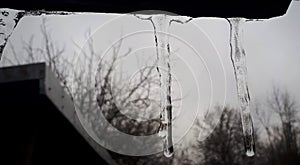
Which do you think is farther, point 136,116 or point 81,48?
point 81,48

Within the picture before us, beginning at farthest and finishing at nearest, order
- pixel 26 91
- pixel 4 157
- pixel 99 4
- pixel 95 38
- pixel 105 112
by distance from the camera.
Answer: pixel 95 38
pixel 105 112
pixel 4 157
pixel 26 91
pixel 99 4

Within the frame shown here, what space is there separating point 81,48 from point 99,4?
10.4 metres

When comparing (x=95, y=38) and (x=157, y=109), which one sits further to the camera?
(x=95, y=38)

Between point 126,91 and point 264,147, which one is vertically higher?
point 126,91

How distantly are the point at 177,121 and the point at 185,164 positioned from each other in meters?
6.24

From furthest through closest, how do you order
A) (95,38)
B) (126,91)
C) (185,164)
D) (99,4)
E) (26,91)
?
(185,164), (95,38), (126,91), (26,91), (99,4)

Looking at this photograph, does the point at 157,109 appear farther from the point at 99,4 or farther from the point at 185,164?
the point at 99,4

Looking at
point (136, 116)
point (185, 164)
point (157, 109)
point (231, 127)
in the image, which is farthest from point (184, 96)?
point (231, 127)

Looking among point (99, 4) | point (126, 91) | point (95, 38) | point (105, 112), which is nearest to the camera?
point (99, 4)

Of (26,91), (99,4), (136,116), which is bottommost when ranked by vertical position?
(136,116)

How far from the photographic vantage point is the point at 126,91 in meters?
9.34

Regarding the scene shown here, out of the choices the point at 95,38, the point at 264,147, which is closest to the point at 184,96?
the point at 95,38

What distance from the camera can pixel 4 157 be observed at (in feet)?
4.79

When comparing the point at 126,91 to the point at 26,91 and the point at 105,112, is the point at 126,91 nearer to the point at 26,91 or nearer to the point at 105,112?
the point at 105,112
